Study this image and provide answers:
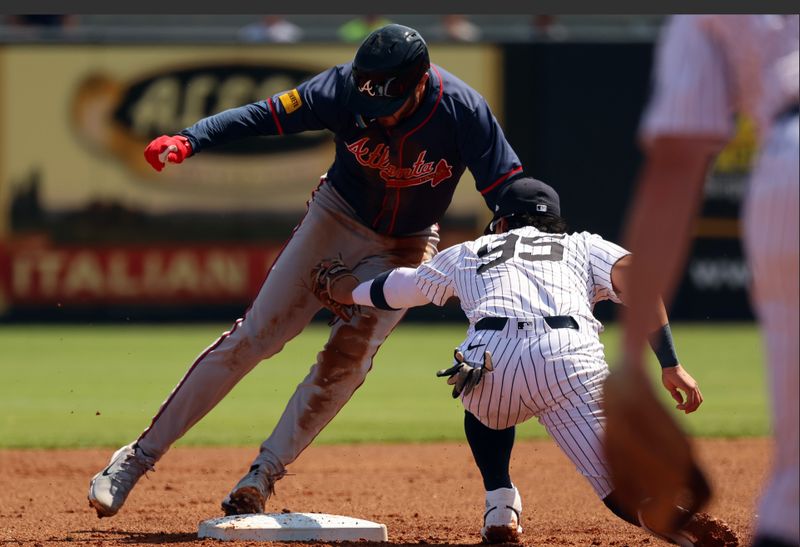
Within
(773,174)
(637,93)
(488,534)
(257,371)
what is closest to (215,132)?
(488,534)

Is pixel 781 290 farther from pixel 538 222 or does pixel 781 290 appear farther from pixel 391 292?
pixel 391 292

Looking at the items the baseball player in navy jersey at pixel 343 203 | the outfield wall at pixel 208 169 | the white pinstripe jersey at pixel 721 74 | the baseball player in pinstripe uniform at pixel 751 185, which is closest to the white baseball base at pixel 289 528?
the baseball player in navy jersey at pixel 343 203

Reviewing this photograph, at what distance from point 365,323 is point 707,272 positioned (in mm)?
9406

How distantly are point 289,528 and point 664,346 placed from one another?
141 cm

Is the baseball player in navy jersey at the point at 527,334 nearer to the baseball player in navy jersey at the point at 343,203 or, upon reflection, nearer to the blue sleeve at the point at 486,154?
the blue sleeve at the point at 486,154

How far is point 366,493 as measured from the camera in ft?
18.9

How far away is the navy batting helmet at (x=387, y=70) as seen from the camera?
4570mm

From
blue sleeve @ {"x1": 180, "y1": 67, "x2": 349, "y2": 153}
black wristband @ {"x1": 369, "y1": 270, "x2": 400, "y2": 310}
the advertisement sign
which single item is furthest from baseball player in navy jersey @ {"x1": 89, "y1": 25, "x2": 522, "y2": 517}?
the advertisement sign

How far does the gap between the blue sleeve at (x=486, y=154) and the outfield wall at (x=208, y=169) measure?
854 cm

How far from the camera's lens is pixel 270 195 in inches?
534

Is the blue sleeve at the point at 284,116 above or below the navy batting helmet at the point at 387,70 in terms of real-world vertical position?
below

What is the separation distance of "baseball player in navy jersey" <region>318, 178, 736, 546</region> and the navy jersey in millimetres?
418

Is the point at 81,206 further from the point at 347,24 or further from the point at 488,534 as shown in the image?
the point at 488,534

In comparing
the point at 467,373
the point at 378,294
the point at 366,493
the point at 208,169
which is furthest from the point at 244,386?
the point at 467,373
